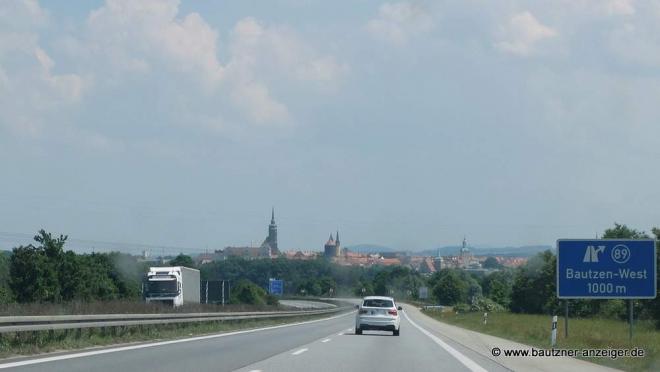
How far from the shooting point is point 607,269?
90.7 ft

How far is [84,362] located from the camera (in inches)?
721

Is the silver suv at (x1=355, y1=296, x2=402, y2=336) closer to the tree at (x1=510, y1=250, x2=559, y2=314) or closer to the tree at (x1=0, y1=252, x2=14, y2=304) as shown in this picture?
the tree at (x1=0, y1=252, x2=14, y2=304)

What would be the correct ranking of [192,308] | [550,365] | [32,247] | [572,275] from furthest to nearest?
[32,247]
[192,308]
[572,275]
[550,365]

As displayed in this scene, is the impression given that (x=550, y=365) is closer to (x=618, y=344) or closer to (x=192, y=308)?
(x=618, y=344)

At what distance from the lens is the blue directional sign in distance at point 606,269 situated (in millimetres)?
27203

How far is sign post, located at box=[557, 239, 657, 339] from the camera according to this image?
2719 cm

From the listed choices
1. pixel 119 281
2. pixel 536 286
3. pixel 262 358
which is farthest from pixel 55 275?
pixel 262 358

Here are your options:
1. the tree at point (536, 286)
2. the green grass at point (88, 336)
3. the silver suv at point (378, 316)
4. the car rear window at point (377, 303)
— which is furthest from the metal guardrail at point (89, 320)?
the tree at point (536, 286)

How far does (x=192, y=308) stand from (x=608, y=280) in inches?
791

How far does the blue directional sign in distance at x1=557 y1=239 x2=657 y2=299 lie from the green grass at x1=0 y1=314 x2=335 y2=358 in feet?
40.3

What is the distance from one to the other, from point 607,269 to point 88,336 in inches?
578

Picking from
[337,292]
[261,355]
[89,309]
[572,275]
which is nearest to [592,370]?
[261,355]

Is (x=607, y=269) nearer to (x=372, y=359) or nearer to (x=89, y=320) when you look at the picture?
(x=372, y=359)

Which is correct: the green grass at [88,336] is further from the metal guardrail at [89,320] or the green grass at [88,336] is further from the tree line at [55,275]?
the tree line at [55,275]
